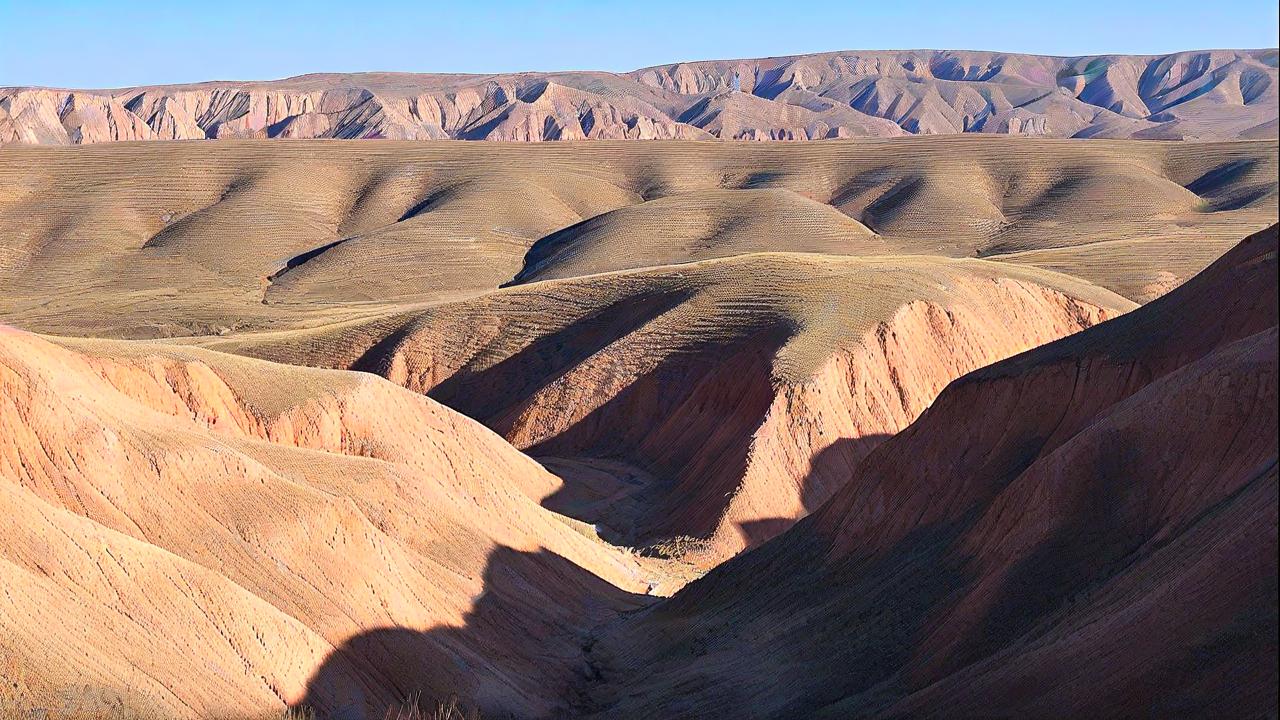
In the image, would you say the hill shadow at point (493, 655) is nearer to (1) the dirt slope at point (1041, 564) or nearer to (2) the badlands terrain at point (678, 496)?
(2) the badlands terrain at point (678, 496)

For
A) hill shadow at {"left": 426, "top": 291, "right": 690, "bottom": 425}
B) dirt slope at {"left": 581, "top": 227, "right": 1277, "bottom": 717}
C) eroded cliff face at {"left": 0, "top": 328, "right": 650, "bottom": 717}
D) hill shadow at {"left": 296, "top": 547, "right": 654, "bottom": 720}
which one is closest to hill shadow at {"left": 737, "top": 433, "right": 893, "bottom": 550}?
eroded cliff face at {"left": 0, "top": 328, "right": 650, "bottom": 717}

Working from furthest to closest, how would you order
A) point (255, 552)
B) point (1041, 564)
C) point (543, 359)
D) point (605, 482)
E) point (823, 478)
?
point (543, 359), point (605, 482), point (823, 478), point (255, 552), point (1041, 564)

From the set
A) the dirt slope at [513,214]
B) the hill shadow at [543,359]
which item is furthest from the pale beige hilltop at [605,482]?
the dirt slope at [513,214]

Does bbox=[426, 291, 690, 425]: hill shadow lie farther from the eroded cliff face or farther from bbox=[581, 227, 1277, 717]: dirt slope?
bbox=[581, 227, 1277, 717]: dirt slope

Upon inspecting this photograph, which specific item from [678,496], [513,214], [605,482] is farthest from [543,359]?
[513,214]

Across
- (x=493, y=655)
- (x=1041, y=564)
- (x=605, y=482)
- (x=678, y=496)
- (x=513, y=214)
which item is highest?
(x=513, y=214)

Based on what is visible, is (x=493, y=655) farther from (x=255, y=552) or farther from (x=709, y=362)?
(x=709, y=362)
